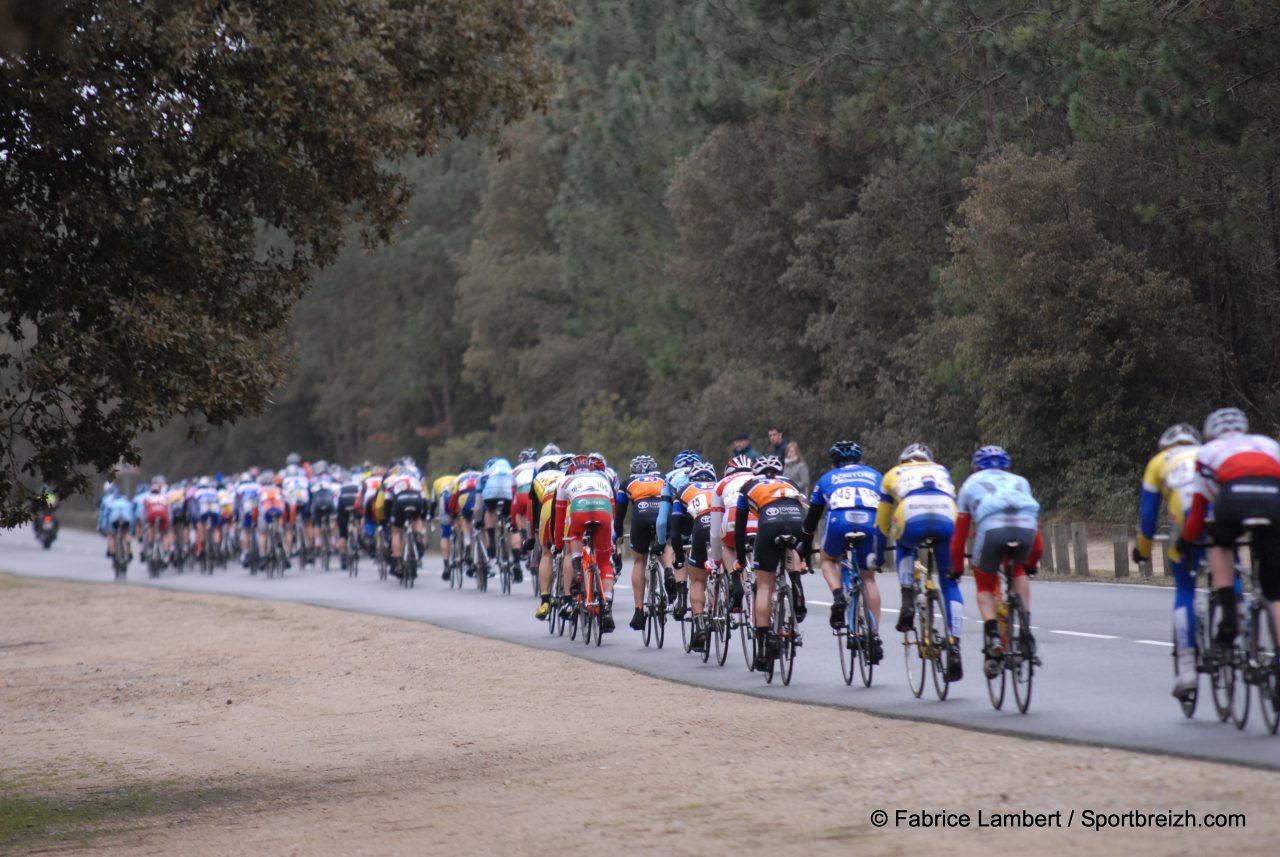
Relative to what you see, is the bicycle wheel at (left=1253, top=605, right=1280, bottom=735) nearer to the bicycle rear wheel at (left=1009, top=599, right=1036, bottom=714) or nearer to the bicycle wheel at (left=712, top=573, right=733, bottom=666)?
the bicycle rear wheel at (left=1009, top=599, right=1036, bottom=714)

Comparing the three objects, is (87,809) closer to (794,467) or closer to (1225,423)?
(1225,423)

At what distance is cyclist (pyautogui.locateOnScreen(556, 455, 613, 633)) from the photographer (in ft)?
65.6

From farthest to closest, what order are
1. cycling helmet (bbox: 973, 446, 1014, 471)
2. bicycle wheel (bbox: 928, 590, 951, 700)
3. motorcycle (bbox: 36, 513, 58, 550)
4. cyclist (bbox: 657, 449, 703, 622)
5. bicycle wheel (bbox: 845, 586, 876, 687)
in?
1. motorcycle (bbox: 36, 513, 58, 550)
2. cyclist (bbox: 657, 449, 703, 622)
3. bicycle wheel (bbox: 845, 586, 876, 687)
4. bicycle wheel (bbox: 928, 590, 951, 700)
5. cycling helmet (bbox: 973, 446, 1014, 471)

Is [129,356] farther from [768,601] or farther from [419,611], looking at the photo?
[419,611]

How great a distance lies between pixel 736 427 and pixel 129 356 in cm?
3645

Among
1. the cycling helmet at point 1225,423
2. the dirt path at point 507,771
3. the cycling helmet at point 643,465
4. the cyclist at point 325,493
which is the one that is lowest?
the dirt path at point 507,771

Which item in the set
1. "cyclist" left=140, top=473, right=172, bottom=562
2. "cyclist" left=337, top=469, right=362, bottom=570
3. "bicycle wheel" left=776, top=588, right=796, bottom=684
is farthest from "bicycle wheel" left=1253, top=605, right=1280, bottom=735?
"cyclist" left=140, top=473, right=172, bottom=562

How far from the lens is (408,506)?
103 feet

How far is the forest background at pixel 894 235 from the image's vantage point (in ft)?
111

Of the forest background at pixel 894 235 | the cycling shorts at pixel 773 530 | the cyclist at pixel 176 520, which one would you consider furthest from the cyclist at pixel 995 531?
the cyclist at pixel 176 520

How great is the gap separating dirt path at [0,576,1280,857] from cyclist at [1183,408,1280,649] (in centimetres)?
128

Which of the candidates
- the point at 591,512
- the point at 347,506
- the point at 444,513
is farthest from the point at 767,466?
the point at 347,506

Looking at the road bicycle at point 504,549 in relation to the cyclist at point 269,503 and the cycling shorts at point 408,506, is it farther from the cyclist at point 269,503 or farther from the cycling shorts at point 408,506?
the cyclist at point 269,503

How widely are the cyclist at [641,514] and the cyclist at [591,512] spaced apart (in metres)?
0.26
